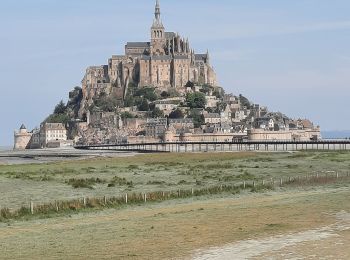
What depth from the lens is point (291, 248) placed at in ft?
72.6

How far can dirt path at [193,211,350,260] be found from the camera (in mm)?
20906

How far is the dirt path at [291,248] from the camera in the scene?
20.9 metres

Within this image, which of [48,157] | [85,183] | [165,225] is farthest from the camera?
[48,157]

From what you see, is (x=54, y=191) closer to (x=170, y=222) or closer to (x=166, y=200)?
(x=166, y=200)

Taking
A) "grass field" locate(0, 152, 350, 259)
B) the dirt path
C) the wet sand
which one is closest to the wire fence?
"grass field" locate(0, 152, 350, 259)

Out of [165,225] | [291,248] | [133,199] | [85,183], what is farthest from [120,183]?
[291,248]

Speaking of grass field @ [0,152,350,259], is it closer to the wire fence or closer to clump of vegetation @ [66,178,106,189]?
the wire fence

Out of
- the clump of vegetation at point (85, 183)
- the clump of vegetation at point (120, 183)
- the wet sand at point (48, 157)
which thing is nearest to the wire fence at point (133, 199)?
the clump of vegetation at point (120, 183)

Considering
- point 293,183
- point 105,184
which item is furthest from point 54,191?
point 293,183

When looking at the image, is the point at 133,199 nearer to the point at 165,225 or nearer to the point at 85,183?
the point at 165,225

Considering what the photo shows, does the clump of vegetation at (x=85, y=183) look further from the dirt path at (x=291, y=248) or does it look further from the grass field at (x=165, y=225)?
the dirt path at (x=291, y=248)

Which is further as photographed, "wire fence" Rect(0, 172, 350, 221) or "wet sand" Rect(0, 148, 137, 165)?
"wet sand" Rect(0, 148, 137, 165)

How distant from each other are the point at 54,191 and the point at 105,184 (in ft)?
24.1

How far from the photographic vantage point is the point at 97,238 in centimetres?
2606
